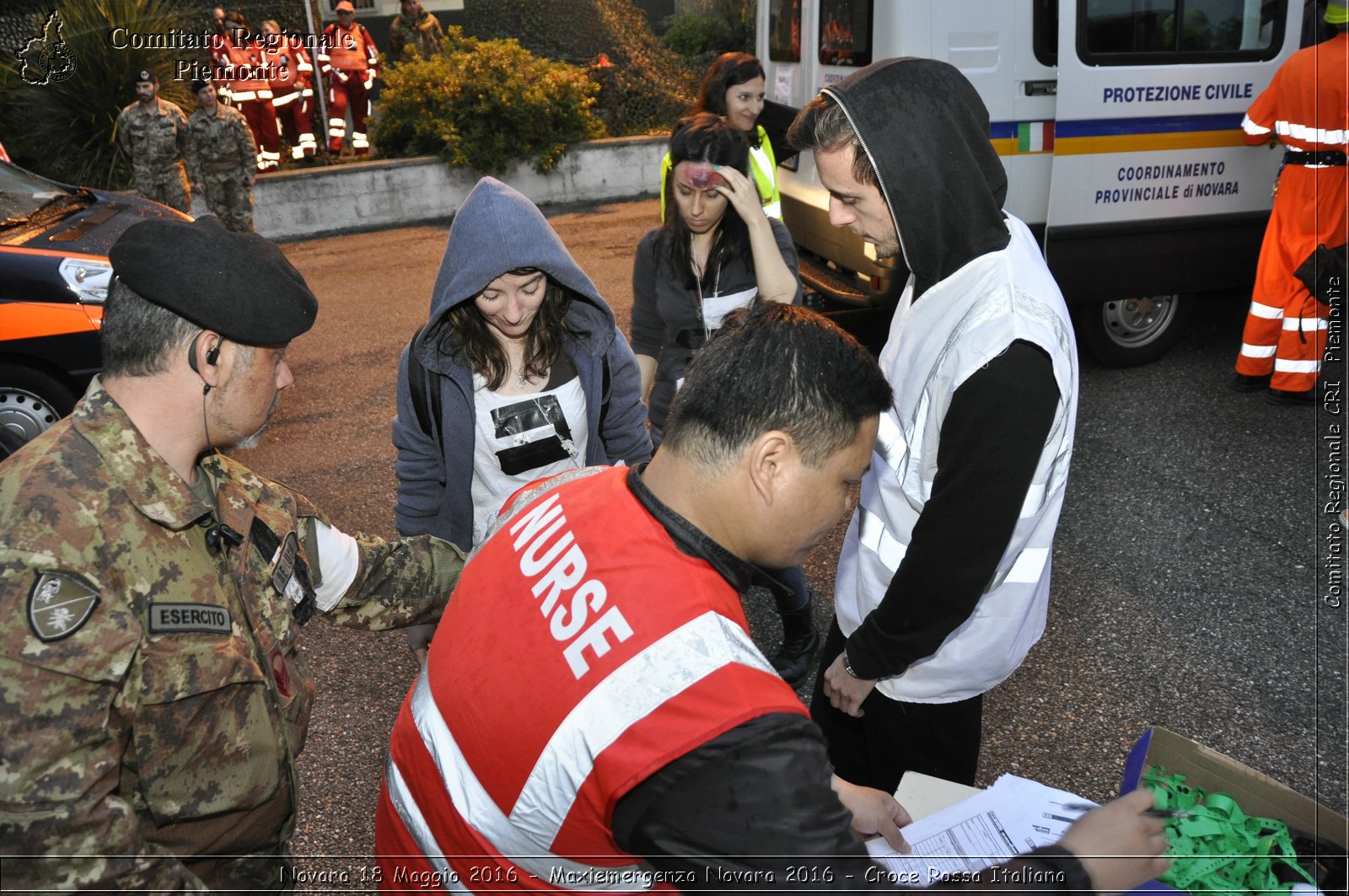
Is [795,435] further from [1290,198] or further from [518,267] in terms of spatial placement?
[1290,198]

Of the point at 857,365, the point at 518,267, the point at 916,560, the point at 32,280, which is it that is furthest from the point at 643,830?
the point at 32,280

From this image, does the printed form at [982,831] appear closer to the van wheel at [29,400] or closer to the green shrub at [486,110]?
the van wheel at [29,400]

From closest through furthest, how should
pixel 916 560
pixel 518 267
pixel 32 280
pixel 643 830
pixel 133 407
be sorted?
pixel 643 830
pixel 133 407
pixel 916 560
pixel 518 267
pixel 32 280

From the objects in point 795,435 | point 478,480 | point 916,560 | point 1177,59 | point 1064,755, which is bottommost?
point 1064,755

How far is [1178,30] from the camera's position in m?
5.19

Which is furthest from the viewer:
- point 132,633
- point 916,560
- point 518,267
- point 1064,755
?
point 1064,755

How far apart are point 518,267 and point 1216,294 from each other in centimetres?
580

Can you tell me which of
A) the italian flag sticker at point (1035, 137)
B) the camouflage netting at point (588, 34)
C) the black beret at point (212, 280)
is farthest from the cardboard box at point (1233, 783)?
the camouflage netting at point (588, 34)

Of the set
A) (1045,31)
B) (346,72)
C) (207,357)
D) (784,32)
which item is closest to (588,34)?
(346,72)

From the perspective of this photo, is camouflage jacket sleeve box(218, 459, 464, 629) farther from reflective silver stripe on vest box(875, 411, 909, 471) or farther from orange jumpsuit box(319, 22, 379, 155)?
orange jumpsuit box(319, 22, 379, 155)

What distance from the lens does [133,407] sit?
61.4 inches

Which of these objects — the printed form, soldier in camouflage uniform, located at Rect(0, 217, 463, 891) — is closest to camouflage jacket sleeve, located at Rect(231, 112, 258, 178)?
soldier in camouflage uniform, located at Rect(0, 217, 463, 891)

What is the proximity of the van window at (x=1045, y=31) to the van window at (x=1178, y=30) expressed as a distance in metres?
0.11

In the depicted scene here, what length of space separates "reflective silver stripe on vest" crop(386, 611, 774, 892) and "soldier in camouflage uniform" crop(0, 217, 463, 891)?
41 centimetres
